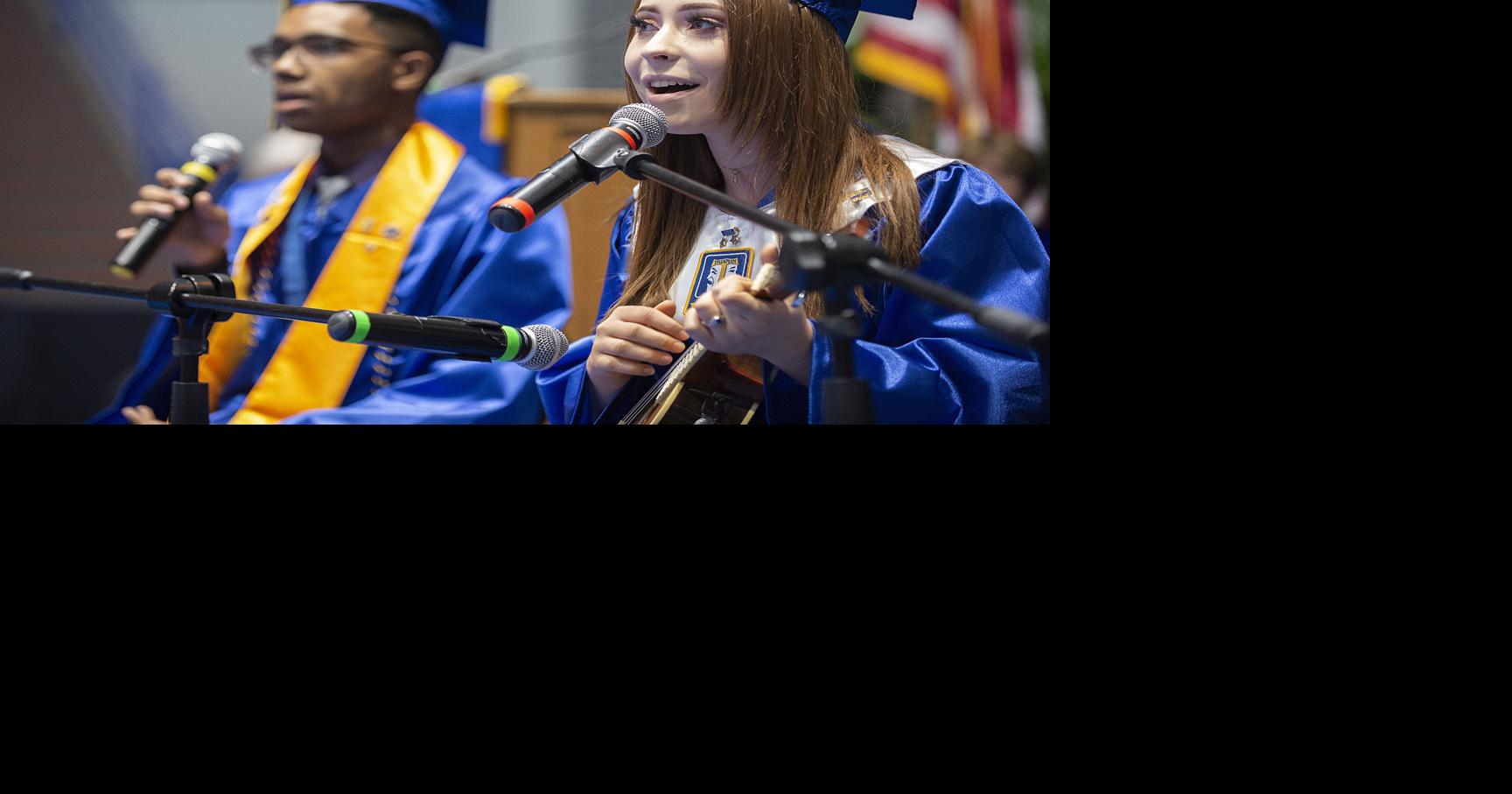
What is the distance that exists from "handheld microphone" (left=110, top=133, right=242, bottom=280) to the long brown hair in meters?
0.83

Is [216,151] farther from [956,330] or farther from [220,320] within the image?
[956,330]

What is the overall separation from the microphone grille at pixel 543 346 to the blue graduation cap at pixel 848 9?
523mm

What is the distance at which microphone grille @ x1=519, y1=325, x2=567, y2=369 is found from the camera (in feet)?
4.86

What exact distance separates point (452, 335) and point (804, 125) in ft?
1.70

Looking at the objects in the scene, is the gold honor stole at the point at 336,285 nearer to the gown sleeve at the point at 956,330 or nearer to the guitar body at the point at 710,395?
the guitar body at the point at 710,395

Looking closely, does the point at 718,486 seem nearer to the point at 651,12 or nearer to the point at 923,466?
the point at 923,466

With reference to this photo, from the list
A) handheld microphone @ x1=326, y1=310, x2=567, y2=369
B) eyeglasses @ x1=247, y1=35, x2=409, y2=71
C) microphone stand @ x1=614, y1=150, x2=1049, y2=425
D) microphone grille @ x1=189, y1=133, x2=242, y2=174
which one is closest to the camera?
microphone stand @ x1=614, y1=150, x2=1049, y2=425

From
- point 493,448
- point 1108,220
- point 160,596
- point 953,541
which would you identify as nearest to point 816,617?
point 953,541

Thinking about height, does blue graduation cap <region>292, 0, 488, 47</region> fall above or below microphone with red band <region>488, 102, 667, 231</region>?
above

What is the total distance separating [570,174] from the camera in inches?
49.3

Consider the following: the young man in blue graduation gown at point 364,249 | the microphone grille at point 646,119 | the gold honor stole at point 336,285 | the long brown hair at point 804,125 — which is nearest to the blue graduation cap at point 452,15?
the young man in blue graduation gown at point 364,249

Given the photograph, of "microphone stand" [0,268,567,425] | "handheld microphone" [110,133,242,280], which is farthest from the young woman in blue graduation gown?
"handheld microphone" [110,133,242,280]

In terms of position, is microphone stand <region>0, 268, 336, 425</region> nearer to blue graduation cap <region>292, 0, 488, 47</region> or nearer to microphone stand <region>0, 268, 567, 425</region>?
microphone stand <region>0, 268, 567, 425</region>

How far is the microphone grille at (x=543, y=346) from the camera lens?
1482mm
